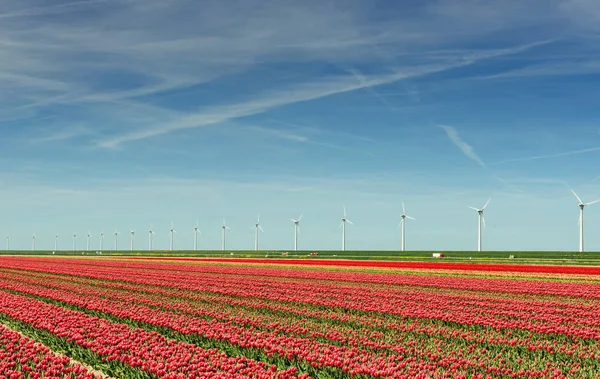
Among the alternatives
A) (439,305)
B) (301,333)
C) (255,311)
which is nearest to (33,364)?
(301,333)

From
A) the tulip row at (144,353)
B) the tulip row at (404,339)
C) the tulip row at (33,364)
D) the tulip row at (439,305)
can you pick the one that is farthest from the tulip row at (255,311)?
the tulip row at (33,364)

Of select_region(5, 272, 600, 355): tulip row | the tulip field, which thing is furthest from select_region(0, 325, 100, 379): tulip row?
select_region(5, 272, 600, 355): tulip row

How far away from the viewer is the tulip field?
1427 cm

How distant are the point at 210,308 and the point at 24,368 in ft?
41.8

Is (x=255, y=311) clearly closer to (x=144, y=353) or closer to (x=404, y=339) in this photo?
(x=404, y=339)

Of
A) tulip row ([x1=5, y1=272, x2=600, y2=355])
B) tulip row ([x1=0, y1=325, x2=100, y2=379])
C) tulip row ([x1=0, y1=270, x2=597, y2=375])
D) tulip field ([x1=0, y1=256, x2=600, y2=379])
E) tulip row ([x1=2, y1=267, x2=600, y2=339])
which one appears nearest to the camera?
tulip row ([x1=0, y1=325, x2=100, y2=379])

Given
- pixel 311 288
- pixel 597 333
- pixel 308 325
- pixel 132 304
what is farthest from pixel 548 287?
pixel 132 304

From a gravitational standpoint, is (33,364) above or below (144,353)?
below

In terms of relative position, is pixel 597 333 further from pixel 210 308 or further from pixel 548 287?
pixel 548 287

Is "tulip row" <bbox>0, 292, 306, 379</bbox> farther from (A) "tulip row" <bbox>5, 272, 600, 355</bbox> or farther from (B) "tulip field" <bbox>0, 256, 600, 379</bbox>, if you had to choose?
(A) "tulip row" <bbox>5, 272, 600, 355</bbox>

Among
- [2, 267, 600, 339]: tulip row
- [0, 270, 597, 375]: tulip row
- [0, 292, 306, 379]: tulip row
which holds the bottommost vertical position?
[2, 267, 600, 339]: tulip row

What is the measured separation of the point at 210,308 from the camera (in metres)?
26.6

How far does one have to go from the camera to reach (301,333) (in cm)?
1950

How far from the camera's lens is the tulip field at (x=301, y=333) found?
14.3 metres
